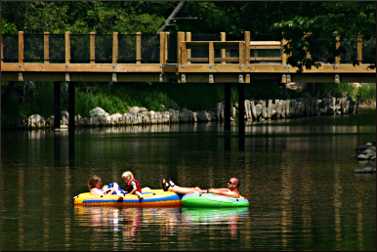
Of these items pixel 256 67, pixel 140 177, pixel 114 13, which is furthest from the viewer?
pixel 114 13

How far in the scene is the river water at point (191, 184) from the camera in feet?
120

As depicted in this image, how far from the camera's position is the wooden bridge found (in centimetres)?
6812

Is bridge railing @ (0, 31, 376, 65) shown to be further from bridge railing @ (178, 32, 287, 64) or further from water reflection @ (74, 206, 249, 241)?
water reflection @ (74, 206, 249, 241)

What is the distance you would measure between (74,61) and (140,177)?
1814 cm

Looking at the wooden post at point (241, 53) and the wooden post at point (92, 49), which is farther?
the wooden post at point (92, 49)

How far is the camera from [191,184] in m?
51.0

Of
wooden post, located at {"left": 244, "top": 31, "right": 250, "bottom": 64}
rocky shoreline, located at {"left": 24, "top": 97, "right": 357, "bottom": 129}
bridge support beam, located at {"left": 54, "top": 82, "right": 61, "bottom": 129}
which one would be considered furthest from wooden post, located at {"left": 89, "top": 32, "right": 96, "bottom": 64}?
rocky shoreline, located at {"left": 24, "top": 97, "right": 357, "bottom": 129}

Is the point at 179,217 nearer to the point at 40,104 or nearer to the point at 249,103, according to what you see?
the point at 40,104

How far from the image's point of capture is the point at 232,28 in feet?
316

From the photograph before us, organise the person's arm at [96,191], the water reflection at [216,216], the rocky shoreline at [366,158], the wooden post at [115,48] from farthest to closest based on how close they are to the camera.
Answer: the wooden post at [115,48], the rocky shoreline at [366,158], the person's arm at [96,191], the water reflection at [216,216]

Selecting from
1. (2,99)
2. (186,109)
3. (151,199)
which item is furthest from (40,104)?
(151,199)

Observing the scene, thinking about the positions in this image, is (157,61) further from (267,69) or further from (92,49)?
(267,69)

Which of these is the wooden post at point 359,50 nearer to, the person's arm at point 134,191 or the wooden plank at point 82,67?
the wooden plank at point 82,67

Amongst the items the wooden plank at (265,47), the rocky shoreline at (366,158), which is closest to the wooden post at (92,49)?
the wooden plank at (265,47)
